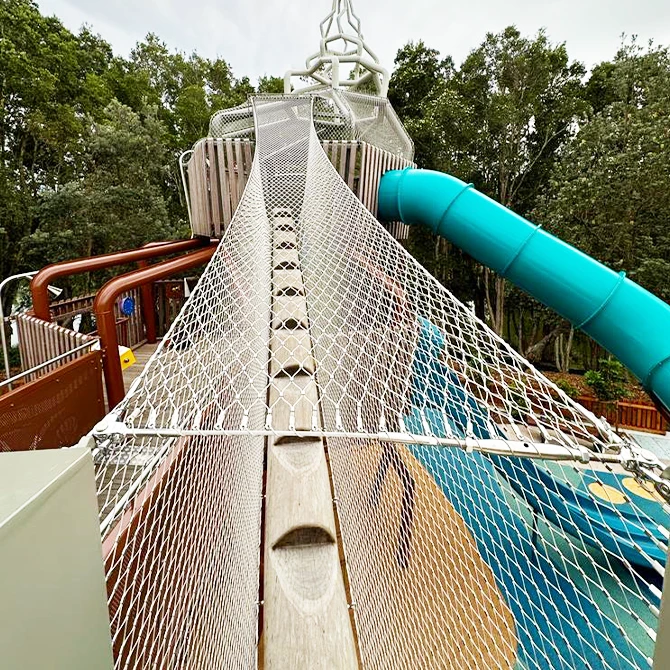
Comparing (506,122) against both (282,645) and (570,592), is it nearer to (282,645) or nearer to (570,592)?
(570,592)

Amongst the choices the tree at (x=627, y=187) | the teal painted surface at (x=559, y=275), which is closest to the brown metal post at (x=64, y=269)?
the teal painted surface at (x=559, y=275)

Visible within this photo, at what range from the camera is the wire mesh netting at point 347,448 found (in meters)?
0.64

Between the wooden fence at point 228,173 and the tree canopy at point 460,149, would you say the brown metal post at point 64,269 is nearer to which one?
the wooden fence at point 228,173

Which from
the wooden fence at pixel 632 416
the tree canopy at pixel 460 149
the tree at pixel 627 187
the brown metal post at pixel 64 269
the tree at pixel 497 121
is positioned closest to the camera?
the brown metal post at pixel 64 269

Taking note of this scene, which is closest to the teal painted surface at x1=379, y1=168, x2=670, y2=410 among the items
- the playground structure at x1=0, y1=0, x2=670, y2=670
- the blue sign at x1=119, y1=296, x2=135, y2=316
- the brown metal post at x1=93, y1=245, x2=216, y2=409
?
the playground structure at x1=0, y1=0, x2=670, y2=670

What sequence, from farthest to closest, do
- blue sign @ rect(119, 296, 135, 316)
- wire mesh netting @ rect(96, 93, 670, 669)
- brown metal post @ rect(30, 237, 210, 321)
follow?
blue sign @ rect(119, 296, 135, 316) < brown metal post @ rect(30, 237, 210, 321) < wire mesh netting @ rect(96, 93, 670, 669)

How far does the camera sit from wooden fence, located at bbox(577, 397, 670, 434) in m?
5.29

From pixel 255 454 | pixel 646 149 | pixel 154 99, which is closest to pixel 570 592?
pixel 255 454

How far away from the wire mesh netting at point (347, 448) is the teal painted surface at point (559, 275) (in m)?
1.07

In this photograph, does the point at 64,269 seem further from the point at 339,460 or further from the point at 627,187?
the point at 627,187

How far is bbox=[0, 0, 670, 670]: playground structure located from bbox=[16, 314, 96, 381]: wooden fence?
32 cm

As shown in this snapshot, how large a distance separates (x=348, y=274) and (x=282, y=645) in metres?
1.24

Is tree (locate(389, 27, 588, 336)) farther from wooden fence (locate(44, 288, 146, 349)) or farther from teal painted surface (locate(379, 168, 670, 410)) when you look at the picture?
wooden fence (locate(44, 288, 146, 349))

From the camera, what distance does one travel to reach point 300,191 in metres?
3.01
